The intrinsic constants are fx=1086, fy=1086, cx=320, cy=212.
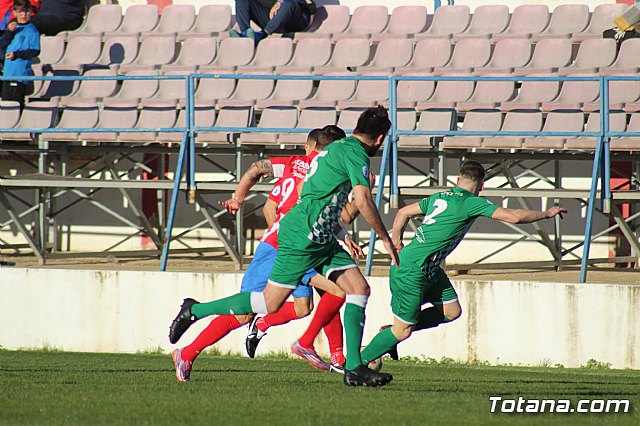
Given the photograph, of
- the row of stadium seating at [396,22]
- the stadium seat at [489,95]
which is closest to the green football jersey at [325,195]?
the stadium seat at [489,95]

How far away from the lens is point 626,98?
12.6 m

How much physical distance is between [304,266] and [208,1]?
1113 centimetres

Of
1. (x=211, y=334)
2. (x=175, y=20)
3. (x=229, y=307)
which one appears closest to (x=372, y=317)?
(x=211, y=334)

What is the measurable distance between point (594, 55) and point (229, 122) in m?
4.52

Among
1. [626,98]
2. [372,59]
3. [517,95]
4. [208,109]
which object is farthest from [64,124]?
[626,98]

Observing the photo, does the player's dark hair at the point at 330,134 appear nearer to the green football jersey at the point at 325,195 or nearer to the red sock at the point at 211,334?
the green football jersey at the point at 325,195

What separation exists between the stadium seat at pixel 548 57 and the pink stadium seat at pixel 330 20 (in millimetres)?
3051

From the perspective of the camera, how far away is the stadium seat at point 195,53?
1465 cm

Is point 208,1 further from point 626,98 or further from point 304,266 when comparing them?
point 304,266

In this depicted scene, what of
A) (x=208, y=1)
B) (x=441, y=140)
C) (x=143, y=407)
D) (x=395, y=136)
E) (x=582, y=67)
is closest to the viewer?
(x=143, y=407)

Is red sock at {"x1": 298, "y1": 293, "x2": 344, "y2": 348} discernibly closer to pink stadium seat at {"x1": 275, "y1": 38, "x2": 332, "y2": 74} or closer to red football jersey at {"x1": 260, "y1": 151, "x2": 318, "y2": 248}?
red football jersey at {"x1": 260, "y1": 151, "x2": 318, "y2": 248}

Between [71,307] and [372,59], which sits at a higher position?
[372,59]

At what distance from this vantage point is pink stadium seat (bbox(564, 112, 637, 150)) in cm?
1187

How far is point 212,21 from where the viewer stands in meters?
15.8
